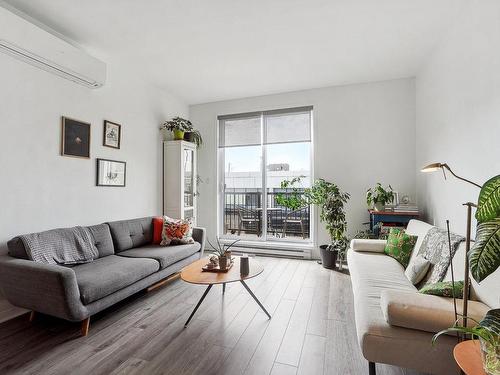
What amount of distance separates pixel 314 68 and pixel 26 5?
3.01m

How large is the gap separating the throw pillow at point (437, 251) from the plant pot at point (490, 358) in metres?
0.92

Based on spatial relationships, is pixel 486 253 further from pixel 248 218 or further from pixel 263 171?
pixel 248 218

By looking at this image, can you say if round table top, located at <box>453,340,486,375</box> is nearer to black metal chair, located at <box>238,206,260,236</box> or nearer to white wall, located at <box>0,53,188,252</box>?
white wall, located at <box>0,53,188,252</box>

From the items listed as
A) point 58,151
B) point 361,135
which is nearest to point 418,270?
point 361,135

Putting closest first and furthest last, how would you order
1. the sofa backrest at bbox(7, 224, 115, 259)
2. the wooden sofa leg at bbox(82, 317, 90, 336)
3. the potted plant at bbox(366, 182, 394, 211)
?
the wooden sofa leg at bbox(82, 317, 90, 336) → the sofa backrest at bbox(7, 224, 115, 259) → the potted plant at bbox(366, 182, 394, 211)

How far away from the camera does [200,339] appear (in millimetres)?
1926

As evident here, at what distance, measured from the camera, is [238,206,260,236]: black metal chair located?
15.1 feet

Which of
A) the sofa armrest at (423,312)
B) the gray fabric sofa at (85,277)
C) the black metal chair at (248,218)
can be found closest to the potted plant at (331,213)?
the black metal chair at (248,218)

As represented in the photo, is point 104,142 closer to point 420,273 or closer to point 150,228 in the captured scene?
point 150,228

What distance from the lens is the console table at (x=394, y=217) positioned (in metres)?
3.26

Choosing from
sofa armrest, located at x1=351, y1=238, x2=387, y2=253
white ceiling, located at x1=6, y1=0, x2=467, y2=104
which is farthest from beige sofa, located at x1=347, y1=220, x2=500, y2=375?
white ceiling, located at x1=6, y1=0, x2=467, y2=104

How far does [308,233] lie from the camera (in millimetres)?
4336

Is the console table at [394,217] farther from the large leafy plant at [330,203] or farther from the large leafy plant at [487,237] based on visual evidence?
the large leafy plant at [487,237]

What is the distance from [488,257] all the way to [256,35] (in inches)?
103
